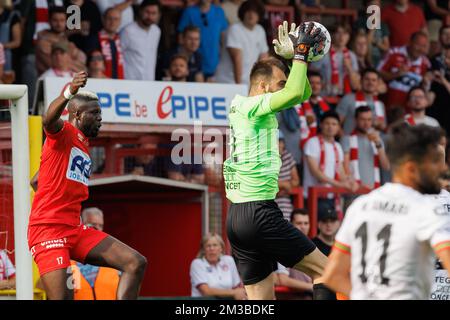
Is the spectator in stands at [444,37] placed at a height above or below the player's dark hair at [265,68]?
above

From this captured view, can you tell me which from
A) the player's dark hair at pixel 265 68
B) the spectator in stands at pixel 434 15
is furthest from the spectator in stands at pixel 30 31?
the spectator in stands at pixel 434 15

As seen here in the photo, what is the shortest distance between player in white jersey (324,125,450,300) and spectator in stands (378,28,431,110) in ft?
A: 36.6

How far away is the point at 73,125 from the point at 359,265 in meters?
3.68

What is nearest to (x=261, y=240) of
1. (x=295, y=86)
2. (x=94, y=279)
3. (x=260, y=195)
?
(x=260, y=195)

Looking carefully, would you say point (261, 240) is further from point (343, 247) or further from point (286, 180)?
point (286, 180)

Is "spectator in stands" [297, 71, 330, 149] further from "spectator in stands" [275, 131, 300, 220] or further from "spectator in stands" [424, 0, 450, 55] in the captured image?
"spectator in stands" [424, 0, 450, 55]

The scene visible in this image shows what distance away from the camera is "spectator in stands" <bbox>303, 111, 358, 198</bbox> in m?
14.9

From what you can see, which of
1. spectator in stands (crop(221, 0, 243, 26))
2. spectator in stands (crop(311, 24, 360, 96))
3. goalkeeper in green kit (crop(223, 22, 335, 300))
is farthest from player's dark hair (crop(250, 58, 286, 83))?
spectator in stands (crop(311, 24, 360, 96))

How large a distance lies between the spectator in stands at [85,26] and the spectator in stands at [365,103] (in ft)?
11.7

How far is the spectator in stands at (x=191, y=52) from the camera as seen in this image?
15141mm

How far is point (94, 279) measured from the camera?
1228 centimetres

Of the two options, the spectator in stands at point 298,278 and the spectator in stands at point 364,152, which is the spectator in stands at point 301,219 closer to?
the spectator in stands at point 298,278

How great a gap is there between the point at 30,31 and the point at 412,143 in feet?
31.0
